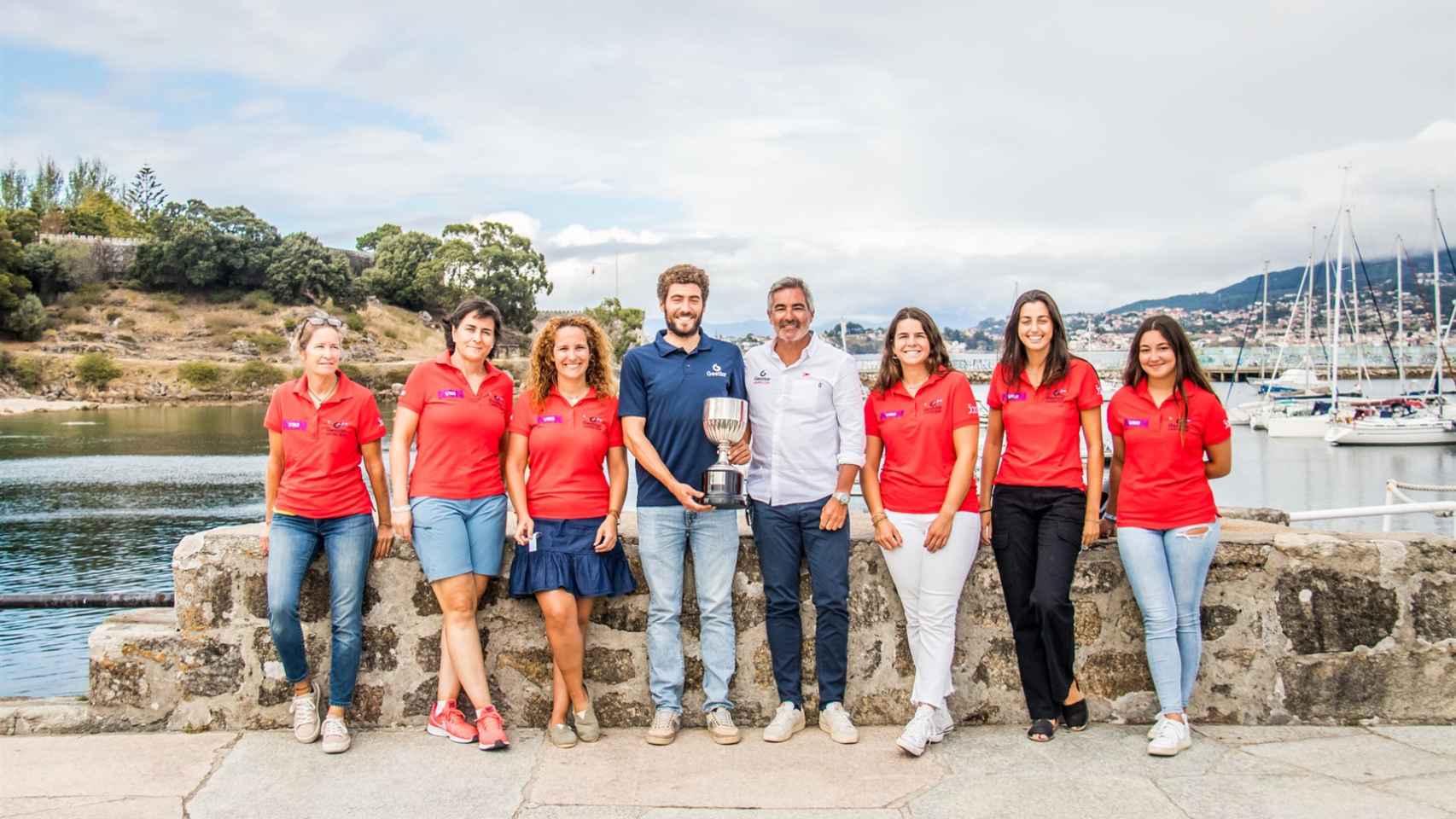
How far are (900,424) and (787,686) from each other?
1087 millimetres

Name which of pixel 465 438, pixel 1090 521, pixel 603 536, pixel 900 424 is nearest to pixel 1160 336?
pixel 1090 521

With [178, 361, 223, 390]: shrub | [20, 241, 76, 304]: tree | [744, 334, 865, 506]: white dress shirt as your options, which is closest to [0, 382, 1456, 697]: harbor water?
[178, 361, 223, 390]: shrub

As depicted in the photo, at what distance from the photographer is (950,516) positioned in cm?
378

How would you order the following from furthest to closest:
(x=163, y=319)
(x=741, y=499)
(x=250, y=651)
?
1. (x=163, y=319)
2. (x=250, y=651)
3. (x=741, y=499)

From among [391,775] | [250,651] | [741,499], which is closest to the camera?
[391,775]

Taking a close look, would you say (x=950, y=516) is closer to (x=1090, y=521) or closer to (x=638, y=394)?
(x=1090, y=521)

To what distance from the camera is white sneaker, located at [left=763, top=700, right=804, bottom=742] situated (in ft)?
12.5

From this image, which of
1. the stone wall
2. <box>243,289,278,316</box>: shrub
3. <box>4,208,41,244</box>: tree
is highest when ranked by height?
<box>4,208,41,244</box>: tree

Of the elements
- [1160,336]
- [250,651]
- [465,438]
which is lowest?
[250,651]

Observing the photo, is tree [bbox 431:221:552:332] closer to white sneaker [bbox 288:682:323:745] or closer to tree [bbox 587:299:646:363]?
tree [bbox 587:299:646:363]

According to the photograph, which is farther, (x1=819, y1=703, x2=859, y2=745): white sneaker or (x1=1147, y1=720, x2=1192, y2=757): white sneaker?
(x1=819, y1=703, x2=859, y2=745): white sneaker

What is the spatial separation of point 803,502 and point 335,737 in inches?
75.3

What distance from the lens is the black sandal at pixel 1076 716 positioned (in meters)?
3.91

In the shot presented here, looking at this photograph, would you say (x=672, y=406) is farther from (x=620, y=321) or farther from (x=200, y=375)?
(x=620, y=321)
